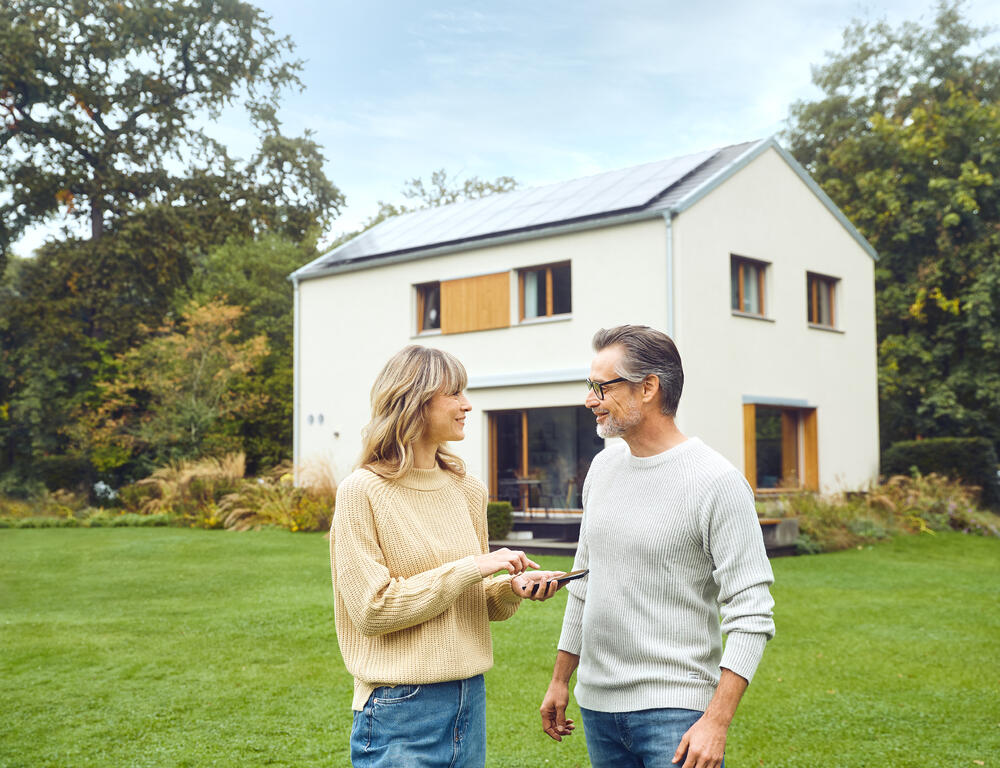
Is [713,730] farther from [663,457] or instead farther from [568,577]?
[663,457]

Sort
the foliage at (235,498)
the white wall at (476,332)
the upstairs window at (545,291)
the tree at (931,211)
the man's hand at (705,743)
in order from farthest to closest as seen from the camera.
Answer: the tree at (931,211) → the upstairs window at (545,291) → the foliage at (235,498) → the white wall at (476,332) → the man's hand at (705,743)

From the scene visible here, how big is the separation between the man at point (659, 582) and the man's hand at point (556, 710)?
0.14 metres

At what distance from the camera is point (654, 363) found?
270 centimetres

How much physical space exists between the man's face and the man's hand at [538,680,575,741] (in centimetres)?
77

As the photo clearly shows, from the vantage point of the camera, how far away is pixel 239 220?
27250mm

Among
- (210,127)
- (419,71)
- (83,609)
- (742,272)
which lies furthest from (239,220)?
(83,609)

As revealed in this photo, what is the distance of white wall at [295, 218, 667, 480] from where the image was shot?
1644 centimetres

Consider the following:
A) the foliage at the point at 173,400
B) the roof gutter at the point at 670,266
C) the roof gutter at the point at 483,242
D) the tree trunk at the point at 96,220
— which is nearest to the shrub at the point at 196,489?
the foliage at the point at 173,400

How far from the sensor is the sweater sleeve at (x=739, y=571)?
2371 millimetres

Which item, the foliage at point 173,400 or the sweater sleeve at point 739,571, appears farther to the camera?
the foliage at point 173,400

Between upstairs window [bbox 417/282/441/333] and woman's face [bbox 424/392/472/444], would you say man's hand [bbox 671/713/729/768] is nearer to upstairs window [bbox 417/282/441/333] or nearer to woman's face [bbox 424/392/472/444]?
woman's face [bbox 424/392/472/444]

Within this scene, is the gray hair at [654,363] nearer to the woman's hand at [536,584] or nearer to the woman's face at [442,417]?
the woman's face at [442,417]

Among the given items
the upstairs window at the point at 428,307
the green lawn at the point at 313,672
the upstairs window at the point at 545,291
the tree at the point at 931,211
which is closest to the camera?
the green lawn at the point at 313,672

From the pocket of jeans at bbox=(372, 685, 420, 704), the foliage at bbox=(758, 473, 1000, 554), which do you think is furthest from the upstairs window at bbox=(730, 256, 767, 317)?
the pocket of jeans at bbox=(372, 685, 420, 704)
